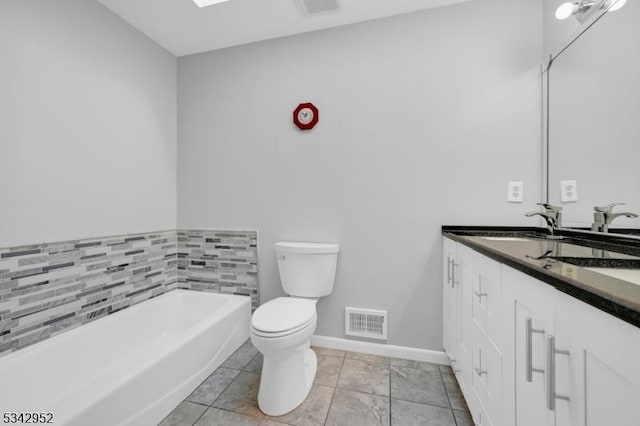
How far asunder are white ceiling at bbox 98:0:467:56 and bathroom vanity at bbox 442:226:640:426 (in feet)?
5.18

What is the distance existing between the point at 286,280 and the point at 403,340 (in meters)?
0.91

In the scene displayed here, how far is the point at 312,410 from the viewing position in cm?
134

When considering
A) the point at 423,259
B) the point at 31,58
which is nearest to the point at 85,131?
the point at 31,58

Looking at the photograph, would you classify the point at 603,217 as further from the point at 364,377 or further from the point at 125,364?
the point at 125,364

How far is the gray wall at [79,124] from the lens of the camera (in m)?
1.31

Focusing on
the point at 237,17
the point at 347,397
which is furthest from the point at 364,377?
the point at 237,17

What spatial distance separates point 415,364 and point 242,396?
109 cm

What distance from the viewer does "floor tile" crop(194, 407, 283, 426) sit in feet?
4.13

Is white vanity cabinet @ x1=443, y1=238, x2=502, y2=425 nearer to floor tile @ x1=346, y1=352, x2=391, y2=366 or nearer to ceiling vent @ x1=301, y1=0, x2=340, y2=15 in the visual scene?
floor tile @ x1=346, y1=352, x2=391, y2=366

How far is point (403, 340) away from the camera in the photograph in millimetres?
1808

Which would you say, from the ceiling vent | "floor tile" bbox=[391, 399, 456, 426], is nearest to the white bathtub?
"floor tile" bbox=[391, 399, 456, 426]

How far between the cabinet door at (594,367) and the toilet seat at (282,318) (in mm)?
1001

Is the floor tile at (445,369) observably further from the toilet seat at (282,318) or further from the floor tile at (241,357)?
the floor tile at (241,357)

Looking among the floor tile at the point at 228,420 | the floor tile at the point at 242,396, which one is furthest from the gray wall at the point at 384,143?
the floor tile at the point at 228,420
